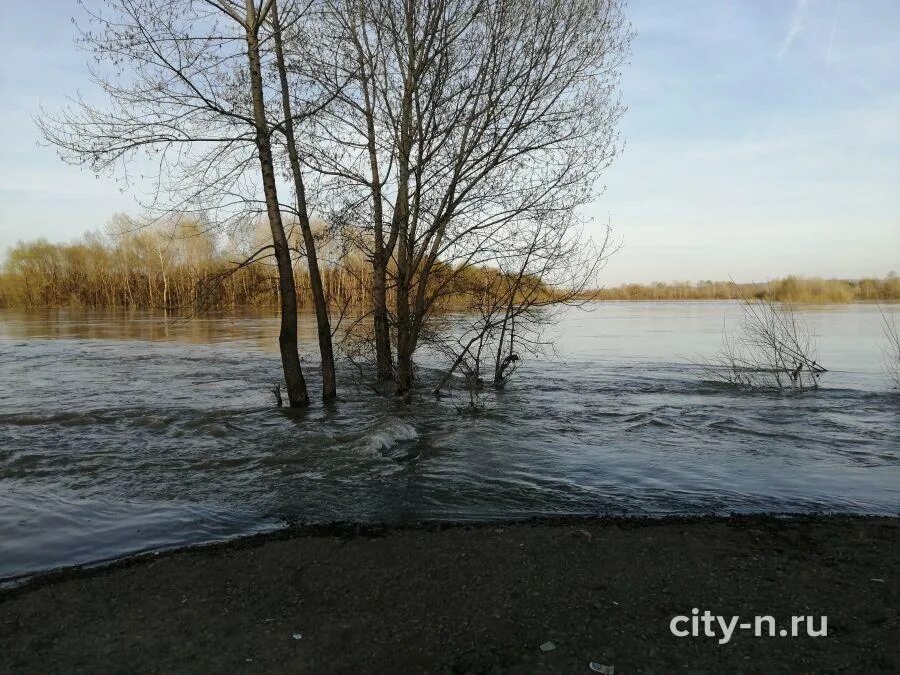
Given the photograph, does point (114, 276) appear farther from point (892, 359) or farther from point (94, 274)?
point (892, 359)

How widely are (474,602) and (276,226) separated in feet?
28.6

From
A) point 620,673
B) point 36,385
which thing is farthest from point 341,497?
point 36,385

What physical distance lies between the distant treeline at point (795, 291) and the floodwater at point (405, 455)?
4.65 m

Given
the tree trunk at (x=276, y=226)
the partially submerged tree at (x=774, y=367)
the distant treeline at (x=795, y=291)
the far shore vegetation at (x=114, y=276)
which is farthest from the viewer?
the far shore vegetation at (x=114, y=276)

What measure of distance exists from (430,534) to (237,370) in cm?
1450

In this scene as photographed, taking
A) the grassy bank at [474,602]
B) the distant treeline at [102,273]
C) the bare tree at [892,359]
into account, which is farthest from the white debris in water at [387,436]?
the distant treeline at [102,273]

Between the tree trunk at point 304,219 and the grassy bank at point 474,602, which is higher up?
the tree trunk at point 304,219

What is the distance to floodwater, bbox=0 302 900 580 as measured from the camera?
5996mm

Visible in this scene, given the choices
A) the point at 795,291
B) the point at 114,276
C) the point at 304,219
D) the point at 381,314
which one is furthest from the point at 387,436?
the point at 114,276

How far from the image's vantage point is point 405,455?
27.6ft

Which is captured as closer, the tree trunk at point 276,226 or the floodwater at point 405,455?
the floodwater at point 405,455

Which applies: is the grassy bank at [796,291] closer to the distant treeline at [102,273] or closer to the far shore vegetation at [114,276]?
the far shore vegetation at [114,276]

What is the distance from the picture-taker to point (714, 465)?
7.86 metres

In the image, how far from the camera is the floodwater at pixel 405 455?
19.7ft
